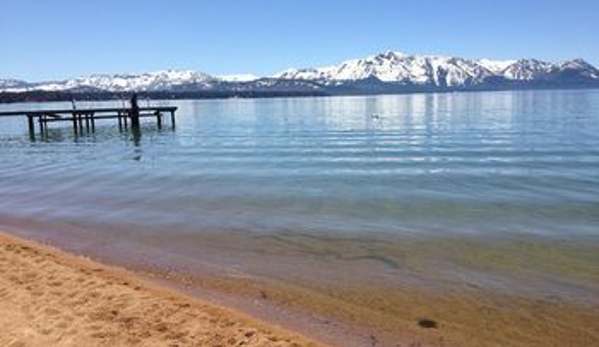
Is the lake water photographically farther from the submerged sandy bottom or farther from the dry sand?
the dry sand

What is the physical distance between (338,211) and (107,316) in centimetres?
1061

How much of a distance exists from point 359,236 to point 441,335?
640 cm

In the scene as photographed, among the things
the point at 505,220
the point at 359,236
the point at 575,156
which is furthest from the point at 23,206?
the point at 575,156

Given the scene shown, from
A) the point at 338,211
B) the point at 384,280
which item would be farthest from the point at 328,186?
the point at 384,280

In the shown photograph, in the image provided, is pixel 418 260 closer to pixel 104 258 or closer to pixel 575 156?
pixel 104 258

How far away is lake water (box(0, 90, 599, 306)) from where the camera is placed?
13227 millimetres

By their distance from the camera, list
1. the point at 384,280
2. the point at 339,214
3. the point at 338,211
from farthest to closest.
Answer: the point at 338,211 → the point at 339,214 → the point at 384,280

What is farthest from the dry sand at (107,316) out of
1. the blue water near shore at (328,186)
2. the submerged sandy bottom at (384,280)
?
the blue water near shore at (328,186)

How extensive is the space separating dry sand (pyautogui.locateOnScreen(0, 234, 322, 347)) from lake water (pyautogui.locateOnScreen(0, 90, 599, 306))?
274cm

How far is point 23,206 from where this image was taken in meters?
21.1

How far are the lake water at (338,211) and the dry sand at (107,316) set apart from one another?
2.74 m

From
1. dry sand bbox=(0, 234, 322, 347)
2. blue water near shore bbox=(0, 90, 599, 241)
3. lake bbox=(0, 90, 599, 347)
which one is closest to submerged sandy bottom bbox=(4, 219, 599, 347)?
lake bbox=(0, 90, 599, 347)

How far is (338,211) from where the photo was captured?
18.9 m

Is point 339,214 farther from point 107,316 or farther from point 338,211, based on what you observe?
point 107,316
